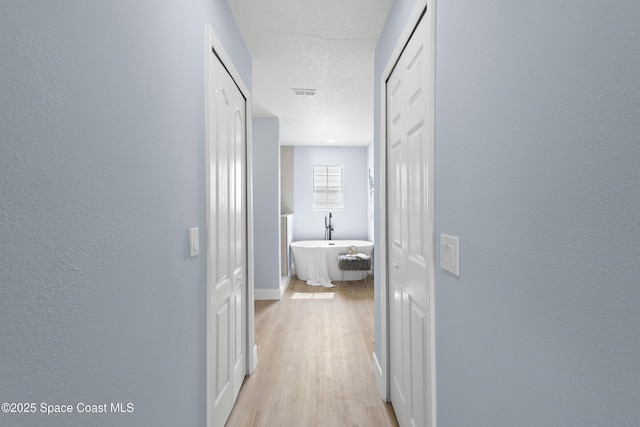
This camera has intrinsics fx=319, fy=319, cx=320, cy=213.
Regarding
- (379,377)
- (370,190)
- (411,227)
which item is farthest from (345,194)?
(411,227)

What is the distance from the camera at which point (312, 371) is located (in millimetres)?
2527

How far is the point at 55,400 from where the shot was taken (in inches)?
25.1

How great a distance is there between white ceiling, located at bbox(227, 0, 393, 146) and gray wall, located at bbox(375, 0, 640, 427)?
1.29 m

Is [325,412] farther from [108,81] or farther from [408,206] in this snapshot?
[108,81]

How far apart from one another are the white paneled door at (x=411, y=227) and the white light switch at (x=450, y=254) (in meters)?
0.09

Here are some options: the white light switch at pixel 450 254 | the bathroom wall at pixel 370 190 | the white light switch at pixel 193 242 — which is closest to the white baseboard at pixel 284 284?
the bathroom wall at pixel 370 190

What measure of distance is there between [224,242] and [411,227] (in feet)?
3.42

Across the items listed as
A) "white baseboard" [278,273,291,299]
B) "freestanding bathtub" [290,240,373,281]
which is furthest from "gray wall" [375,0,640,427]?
"freestanding bathtub" [290,240,373,281]

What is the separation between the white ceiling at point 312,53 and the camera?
6.70ft

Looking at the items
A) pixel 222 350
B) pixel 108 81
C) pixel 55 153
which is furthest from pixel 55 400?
pixel 222 350

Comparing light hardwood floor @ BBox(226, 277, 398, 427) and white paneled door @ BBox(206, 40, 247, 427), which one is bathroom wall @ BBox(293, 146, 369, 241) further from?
white paneled door @ BBox(206, 40, 247, 427)

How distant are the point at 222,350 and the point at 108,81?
151cm

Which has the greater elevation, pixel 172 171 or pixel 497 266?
pixel 172 171

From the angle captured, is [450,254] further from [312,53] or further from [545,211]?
[312,53]
